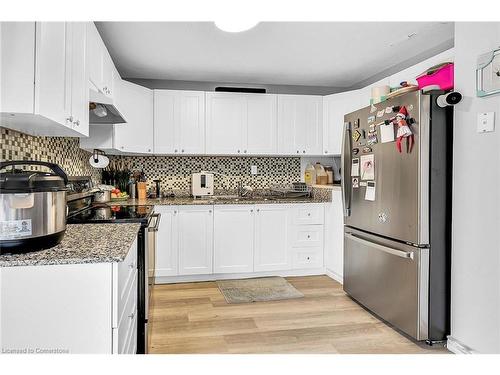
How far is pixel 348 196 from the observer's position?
10.4 feet

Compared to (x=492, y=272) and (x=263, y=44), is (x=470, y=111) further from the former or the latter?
(x=263, y=44)

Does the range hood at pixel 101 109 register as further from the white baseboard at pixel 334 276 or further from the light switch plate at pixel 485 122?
the white baseboard at pixel 334 276

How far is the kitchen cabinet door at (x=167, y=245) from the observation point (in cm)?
→ 369

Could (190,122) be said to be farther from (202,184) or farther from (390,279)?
(390,279)

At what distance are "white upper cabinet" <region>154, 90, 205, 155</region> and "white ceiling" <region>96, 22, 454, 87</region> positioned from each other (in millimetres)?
275

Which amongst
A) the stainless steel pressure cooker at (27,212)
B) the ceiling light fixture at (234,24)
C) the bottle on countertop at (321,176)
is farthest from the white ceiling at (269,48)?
the stainless steel pressure cooker at (27,212)

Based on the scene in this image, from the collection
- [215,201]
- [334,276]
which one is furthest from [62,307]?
[334,276]

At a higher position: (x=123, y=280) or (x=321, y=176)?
(x=321, y=176)

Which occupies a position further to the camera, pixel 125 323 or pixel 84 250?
→ pixel 125 323

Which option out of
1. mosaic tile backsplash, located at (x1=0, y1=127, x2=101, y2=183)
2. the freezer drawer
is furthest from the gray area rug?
mosaic tile backsplash, located at (x1=0, y1=127, x2=101, y2=183)

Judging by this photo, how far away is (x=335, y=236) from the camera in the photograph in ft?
12.6

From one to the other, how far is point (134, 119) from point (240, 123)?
3.80ft

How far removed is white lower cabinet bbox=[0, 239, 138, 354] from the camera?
1241 millimetres

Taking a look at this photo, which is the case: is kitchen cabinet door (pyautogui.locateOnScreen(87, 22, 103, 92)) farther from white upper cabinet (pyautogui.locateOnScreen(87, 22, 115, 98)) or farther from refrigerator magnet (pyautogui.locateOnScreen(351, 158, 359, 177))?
refrigerator magnet (pyautogui.locateOnScreen(351, 158, 359, 177))
